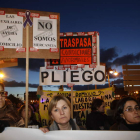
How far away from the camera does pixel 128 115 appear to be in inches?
82.7

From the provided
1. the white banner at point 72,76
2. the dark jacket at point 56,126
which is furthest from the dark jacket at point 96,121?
the dark jacket at point 56,126

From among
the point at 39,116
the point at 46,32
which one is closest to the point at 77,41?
the point at 46,32

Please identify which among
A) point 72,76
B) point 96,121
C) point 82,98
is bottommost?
point 96,121

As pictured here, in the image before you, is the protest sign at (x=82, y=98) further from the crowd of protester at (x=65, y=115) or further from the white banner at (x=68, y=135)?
the white banner at (x=68, y=135)

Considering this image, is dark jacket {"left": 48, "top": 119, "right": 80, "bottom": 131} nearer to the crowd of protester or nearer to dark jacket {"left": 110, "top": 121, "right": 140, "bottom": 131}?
the crowd of protester

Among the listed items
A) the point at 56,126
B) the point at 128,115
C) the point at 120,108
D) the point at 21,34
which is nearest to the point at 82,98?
the point at 21,34

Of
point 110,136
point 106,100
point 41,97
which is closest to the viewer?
point 110,136

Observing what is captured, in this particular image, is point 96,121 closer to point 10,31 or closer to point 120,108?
point 120,108

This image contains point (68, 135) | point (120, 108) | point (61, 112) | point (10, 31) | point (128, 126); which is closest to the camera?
point (68, 135)

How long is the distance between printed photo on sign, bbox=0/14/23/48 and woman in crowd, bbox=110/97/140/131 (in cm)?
201

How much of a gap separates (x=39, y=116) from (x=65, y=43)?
8.68ft

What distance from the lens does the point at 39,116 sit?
563 cm

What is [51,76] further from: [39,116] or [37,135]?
[37,135]

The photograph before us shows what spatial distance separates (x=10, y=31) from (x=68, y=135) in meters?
2.21
